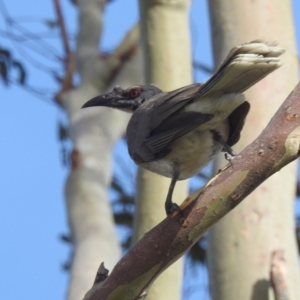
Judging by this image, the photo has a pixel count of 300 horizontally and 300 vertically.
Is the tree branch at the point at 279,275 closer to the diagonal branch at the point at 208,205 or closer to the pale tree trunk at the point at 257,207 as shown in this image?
the pale tree trunk at the point at 257,207

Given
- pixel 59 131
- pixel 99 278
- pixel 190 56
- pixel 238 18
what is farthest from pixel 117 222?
pixel 99 278

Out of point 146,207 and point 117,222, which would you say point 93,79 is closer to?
point 117,222

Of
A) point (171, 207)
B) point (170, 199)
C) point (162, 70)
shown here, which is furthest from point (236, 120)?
point (162, 70)

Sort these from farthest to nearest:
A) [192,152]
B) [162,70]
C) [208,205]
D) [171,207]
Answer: [162,70] < [192,152] < [171,207] < [208,205]

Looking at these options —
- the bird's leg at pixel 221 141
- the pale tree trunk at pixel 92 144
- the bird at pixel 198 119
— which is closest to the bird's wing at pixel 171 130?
the bird at pixel 198 119

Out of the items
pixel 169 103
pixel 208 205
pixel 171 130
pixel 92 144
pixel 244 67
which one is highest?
pixel 244 67

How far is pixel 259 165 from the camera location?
350 centimetres

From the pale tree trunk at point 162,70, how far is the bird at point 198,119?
2.28 feet

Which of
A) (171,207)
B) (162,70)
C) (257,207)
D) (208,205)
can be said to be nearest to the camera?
(208,205)

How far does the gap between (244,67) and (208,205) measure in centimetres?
72

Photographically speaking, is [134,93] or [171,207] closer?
[171,207]

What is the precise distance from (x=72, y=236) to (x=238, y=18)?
2.61 m

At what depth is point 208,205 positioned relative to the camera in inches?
140

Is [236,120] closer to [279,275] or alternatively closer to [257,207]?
[257,207]
